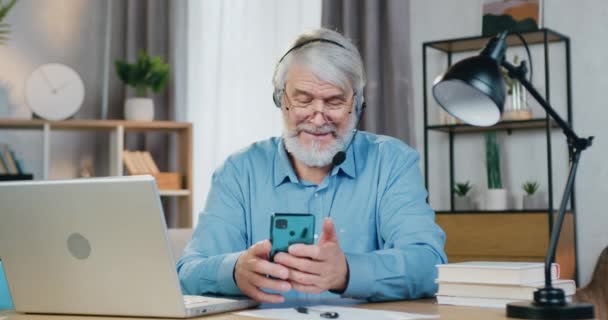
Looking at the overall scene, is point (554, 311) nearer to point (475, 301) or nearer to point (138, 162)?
point (475, 301)

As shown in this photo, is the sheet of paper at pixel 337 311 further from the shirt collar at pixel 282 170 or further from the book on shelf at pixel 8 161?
the book on shelf at pixel 8 161

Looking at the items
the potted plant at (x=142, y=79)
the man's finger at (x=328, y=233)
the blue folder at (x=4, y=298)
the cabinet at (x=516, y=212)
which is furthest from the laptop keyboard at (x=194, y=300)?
the potted plant at (x=142, y=79)

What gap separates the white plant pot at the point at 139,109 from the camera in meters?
4.69

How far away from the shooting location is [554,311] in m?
1.40

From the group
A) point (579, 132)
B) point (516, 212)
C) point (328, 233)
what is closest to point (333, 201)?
point (328, 233)

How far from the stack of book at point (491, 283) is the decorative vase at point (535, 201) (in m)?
2.29

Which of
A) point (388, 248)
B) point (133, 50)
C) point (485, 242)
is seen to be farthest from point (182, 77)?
point (388, 248)

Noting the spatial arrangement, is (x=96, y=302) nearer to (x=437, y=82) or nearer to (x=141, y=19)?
(x=437, y=82)

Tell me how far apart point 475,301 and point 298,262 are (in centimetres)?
35

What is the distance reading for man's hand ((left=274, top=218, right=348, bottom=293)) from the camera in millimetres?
1647

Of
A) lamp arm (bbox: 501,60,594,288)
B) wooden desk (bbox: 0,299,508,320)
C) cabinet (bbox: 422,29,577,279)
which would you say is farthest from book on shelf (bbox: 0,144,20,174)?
lamp arm (bbox: 501,60,594,288)

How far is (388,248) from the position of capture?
6.85 ft

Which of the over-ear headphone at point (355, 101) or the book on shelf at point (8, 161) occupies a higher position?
the over-ear headphone at point (355, 101)

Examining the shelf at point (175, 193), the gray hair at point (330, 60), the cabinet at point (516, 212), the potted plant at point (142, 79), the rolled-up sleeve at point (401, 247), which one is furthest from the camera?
the potted plant at point (142, 79)
